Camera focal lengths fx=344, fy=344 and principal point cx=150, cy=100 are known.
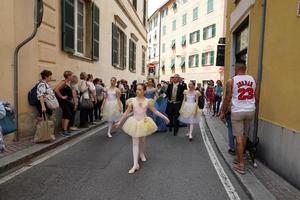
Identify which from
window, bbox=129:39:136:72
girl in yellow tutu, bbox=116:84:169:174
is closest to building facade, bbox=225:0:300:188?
girl in yellow tutu, bbox=116:84:169:174

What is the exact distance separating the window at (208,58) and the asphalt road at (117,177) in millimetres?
31145

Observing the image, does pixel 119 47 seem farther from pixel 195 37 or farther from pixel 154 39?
pixel 154 39

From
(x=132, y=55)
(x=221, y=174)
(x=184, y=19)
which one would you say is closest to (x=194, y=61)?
(x=184, y=19)

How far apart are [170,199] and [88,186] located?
1281mm

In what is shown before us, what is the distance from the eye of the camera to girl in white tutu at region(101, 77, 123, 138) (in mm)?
9984

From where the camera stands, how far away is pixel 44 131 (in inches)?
309

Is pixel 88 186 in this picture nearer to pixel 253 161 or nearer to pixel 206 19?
pixel 253 161

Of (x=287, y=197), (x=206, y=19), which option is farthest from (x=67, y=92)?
(x=206, y=19)

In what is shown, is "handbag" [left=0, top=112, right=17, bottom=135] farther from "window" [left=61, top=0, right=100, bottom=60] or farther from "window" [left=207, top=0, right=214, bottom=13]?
"window" [left=207, top=0, right=214, bottom=13]

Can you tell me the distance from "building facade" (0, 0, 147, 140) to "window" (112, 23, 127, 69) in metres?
0.06

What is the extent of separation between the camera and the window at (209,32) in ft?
125

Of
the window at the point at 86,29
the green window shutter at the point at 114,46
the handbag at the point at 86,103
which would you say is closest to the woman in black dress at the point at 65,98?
the handbag at the point at 86,103

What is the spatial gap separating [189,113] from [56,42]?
173 inches

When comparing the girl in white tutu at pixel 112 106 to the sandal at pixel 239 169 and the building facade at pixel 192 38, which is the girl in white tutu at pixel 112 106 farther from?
the building facade at pixel 192 38
